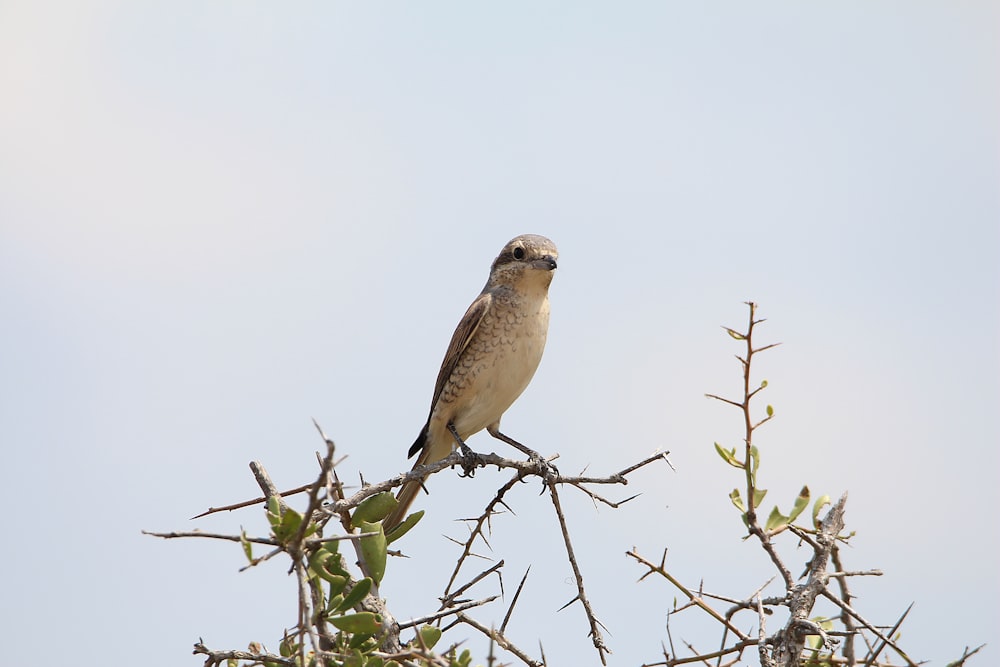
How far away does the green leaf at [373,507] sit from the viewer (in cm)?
373

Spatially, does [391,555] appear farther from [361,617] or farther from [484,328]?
[484,328]

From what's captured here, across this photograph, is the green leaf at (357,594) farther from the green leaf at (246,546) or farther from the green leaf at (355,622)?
the green leaf at (246,546)

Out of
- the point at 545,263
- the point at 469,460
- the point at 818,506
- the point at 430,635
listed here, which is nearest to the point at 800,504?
the point at 818,506

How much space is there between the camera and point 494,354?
641cm

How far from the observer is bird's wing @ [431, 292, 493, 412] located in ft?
21.4

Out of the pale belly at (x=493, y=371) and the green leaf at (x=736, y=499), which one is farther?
the pale belly at (x=493, y=371)

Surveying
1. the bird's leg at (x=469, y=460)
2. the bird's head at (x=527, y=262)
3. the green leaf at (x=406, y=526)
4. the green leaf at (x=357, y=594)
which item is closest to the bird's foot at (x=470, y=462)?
the bird's leg at (x=469, y=460)

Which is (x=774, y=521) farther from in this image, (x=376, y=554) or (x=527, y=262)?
(x=527, y=262)

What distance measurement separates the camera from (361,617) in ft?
9.95

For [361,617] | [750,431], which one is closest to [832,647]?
[750,431]

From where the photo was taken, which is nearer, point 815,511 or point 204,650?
point 204,650

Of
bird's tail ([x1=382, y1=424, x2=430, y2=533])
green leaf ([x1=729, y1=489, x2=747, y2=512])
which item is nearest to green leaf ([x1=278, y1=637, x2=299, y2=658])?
green leaf ([x1=729, y1=489, x2=747, y2=512])

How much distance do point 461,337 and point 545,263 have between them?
68cm

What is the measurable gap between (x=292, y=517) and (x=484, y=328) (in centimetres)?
385
